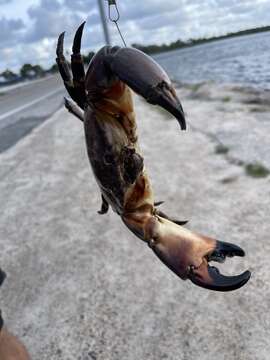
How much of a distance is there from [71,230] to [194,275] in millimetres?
6000

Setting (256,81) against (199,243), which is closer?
(199,243)

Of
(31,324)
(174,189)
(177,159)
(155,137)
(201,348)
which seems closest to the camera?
(201,348)

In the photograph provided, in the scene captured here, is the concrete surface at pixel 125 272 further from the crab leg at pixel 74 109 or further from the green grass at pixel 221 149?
the crab leg at pixel 74 109

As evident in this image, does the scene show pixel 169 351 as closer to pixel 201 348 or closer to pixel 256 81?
pixel 201 348

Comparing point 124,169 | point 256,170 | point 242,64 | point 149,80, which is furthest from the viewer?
point 242,64

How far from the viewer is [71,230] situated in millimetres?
8016

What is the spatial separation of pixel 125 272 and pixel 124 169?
434 centimetres

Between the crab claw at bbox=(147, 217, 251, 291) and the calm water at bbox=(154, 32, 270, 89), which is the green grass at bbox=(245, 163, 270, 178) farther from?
the crab claw at bbox=(147, 217, 251, 291)

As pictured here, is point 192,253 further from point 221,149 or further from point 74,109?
point 221,149

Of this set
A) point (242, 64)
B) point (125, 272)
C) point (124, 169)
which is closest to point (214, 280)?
point (124, 169)

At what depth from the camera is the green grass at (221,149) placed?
11160 mm

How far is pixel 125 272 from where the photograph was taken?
6438 mm

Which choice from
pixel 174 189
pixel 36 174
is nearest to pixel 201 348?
pixel 174 189

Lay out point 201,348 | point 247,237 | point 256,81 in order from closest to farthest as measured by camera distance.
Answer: point 201,348 → point 247,237 → point 256,81
